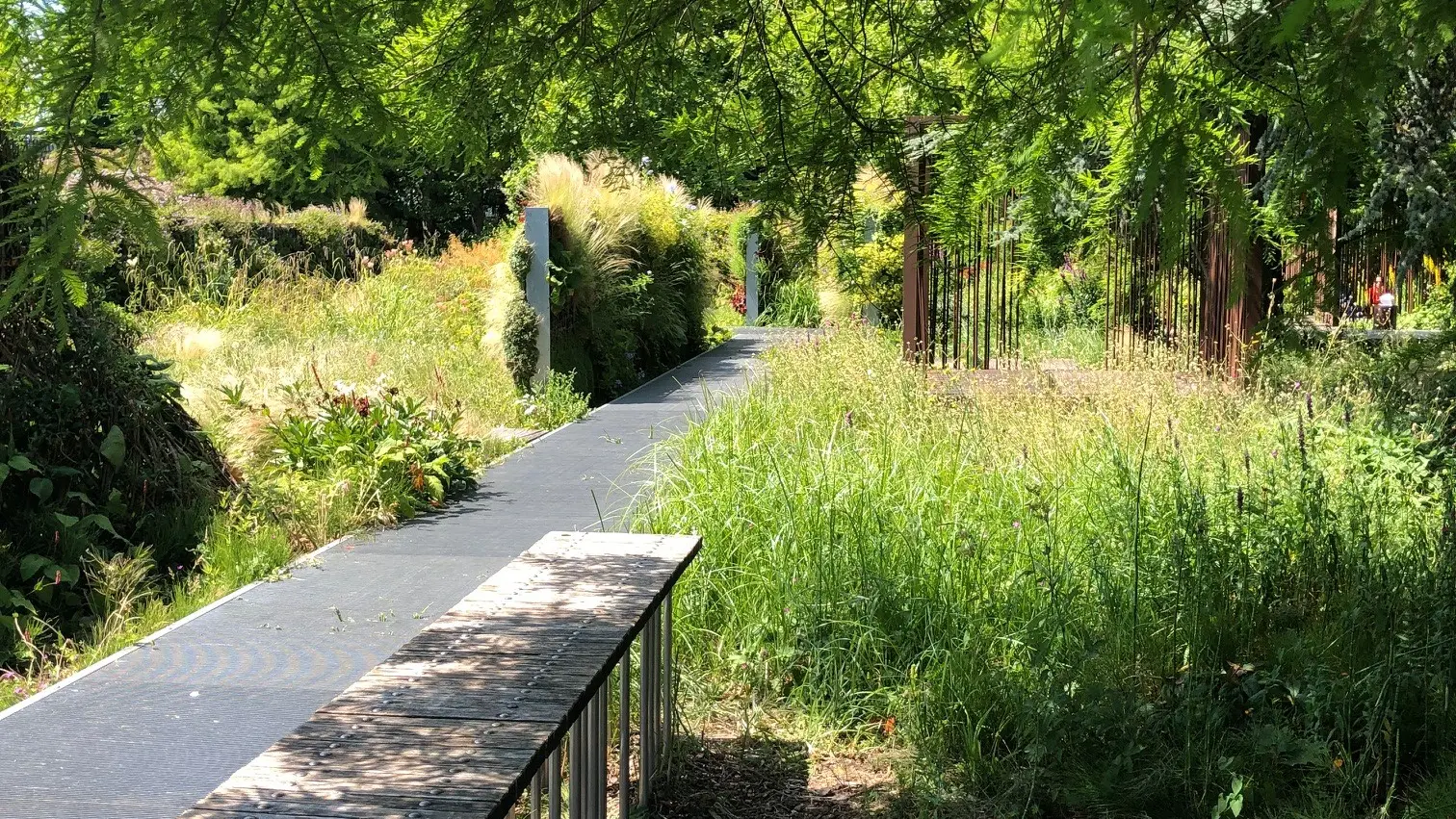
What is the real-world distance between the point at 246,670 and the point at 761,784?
2.32 metres

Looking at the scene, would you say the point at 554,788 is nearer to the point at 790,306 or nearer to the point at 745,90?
the point at 745,90

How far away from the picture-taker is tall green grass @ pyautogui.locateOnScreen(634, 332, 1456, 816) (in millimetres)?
3832

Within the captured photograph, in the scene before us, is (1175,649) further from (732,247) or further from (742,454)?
(732,247)

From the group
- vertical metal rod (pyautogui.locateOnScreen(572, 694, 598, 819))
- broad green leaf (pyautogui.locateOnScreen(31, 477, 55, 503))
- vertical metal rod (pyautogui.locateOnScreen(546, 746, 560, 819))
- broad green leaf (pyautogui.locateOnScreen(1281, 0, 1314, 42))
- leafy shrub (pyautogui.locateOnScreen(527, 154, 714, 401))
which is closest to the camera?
broad green leaf (pyautogui.locateOnScreen(1281, 0, 1314, 42))

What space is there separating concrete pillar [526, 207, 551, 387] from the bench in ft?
29.4

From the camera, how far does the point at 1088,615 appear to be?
4574mm

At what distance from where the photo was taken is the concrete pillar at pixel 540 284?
1315cm

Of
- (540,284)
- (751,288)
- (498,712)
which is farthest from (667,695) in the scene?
(751,288)

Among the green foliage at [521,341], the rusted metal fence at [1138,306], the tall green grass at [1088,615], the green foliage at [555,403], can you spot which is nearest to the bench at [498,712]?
the tall green grass at [1088,615]

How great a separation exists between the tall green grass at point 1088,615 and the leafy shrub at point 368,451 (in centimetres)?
264

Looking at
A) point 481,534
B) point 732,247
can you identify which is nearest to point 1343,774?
point 481,534

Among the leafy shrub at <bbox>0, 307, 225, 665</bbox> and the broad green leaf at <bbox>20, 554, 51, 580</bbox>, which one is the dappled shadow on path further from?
the broad green leaf at <bbox>20, 554, 51, 580</bbox>

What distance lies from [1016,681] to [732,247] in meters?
24.7

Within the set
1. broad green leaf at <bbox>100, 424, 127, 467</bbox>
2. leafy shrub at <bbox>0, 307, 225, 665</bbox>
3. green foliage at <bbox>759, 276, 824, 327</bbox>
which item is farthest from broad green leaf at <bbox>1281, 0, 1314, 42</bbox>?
green foliage at <bbox>759, 276, 824, 327</bbox>
